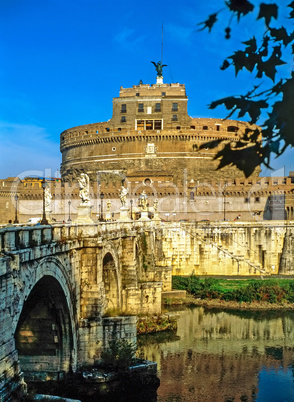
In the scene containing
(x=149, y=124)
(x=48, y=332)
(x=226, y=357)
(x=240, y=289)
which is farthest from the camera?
(x=149, y=124)

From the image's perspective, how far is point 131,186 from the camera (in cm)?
5991

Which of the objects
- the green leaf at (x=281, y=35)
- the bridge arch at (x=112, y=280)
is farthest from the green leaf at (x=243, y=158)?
the bridge arch at (x=112, y=280)

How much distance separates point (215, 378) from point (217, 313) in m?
11.3

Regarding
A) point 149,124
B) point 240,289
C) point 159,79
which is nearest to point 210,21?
point 240,289

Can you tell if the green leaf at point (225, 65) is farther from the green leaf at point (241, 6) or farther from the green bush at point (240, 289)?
the green bush at point (240, 289)

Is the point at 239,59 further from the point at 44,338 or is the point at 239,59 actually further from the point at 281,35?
the point at 44,338

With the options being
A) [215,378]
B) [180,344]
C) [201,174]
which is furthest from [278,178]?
[215,378]

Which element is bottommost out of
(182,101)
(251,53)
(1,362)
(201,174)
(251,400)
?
(251,400)

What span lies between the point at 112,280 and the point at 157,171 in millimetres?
41374

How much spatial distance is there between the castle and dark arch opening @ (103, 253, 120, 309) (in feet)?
107

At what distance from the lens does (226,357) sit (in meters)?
21.3

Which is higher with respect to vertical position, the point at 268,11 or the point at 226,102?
the point at 268,11

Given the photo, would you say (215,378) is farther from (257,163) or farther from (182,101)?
(182,101)

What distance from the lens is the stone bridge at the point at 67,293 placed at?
9.63 metres
